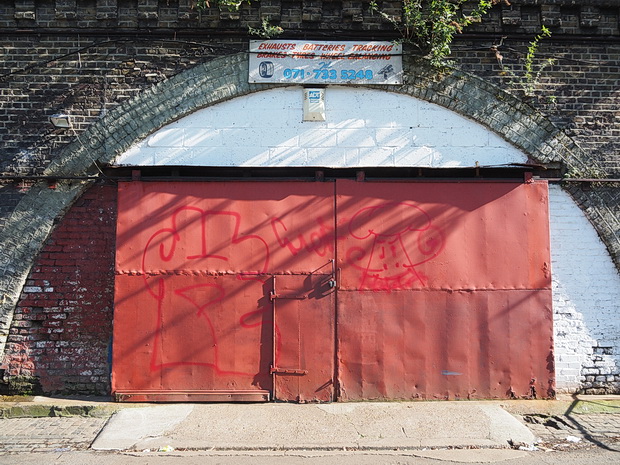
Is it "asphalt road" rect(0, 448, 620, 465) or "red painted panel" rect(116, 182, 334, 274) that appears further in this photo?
"red painted panel" rect(116, 182, 334, 274)

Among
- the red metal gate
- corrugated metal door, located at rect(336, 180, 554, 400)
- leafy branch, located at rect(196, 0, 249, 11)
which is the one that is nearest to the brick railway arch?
leafy branch, located at rect(196, 0, 249, 11)

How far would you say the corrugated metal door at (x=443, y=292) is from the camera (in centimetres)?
696

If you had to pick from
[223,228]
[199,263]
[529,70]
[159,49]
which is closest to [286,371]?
[199,263]

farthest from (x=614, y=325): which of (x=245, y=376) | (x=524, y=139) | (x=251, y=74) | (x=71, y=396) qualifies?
(x=71, y=396)

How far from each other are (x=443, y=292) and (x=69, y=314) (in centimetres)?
475

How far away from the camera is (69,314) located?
23.0ft

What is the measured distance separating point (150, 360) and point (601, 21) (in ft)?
24.2

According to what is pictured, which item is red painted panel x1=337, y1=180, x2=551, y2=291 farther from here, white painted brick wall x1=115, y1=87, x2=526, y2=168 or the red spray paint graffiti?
the red spray paint graffiti

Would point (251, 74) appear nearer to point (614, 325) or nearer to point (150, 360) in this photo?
point (150, 360)

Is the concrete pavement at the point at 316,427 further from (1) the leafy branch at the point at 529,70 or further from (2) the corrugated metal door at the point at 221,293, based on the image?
(1) the leafy branch at the point at 529,70

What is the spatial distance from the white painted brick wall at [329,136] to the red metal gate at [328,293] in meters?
0.36

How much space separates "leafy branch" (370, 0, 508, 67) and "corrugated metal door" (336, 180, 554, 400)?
5.78ft

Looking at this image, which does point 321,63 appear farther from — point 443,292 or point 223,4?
point 443,292

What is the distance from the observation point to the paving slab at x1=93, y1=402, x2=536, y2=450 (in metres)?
5.71
